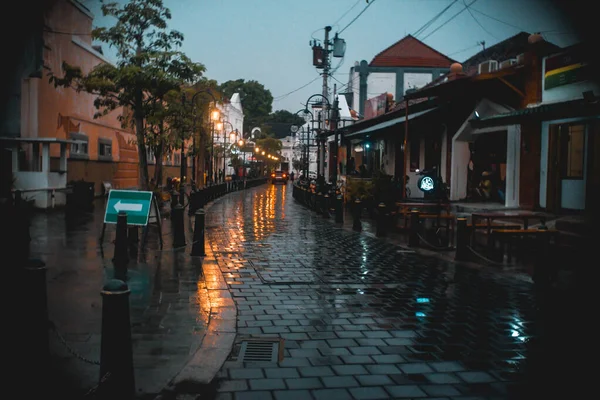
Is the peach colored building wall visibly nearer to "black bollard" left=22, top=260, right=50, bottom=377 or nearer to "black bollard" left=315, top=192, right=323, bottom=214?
"black bollard" left=315, top=192, right=323, bottom=214

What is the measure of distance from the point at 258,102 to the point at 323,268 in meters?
110

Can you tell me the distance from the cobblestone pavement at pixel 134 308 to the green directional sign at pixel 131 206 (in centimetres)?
67

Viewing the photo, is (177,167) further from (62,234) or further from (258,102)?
(258,102)

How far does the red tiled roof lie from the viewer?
46.5 meters

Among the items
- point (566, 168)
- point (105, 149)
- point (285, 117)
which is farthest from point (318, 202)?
point (285, 117)

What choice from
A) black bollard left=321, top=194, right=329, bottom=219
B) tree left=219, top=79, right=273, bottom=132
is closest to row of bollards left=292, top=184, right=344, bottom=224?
black bollard left=321, top=194, right=329, bottom=219

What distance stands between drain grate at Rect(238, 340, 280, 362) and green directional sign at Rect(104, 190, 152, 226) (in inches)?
224

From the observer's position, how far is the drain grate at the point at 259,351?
517cm

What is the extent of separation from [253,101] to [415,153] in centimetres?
9443

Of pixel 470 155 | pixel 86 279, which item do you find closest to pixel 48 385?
pixel 86 279

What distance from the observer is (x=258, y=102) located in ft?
387

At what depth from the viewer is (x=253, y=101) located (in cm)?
11756

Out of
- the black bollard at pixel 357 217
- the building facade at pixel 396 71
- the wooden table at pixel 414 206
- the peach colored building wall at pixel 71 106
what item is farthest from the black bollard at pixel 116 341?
the building facade at pixel 396 71

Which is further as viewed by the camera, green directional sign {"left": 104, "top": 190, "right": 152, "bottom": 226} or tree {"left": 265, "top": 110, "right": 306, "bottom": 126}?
tree {"left": 265, "top": 110, "right": 306, "bottom": 126}
